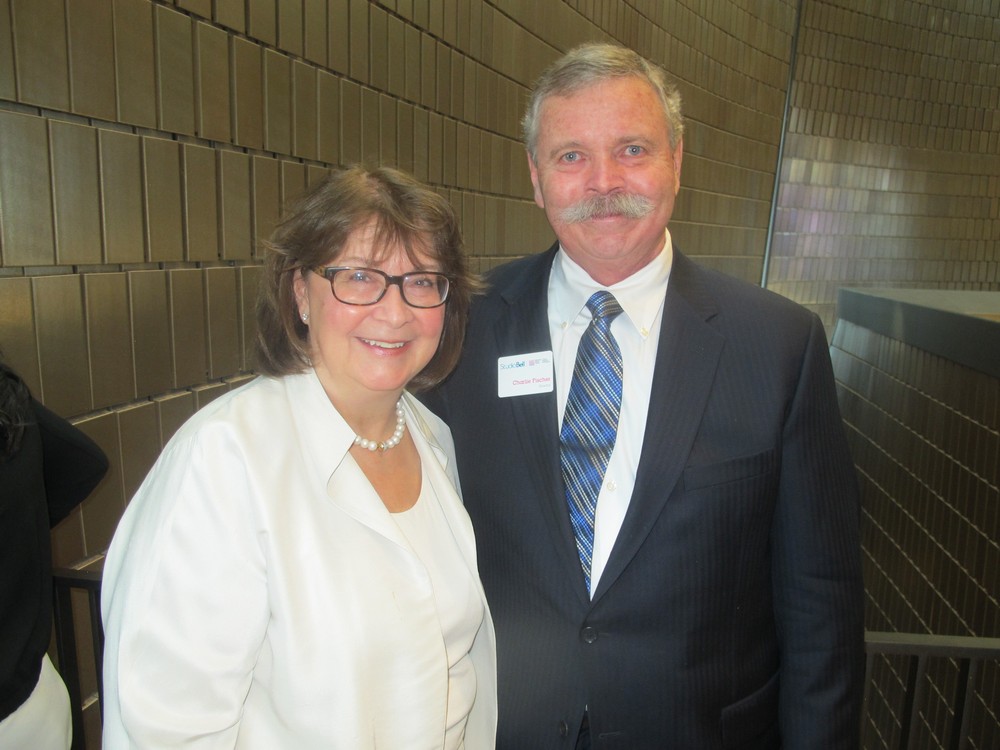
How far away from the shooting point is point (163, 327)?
7.61 ft

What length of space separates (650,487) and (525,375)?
347 millimetres

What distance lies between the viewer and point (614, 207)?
166 cm

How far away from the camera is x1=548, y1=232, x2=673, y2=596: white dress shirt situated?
5.14 ft

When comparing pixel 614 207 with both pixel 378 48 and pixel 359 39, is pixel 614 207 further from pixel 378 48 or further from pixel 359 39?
pixel 378 48

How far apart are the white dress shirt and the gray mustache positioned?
0.13m

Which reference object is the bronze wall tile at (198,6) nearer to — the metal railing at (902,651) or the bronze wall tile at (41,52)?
the bronze wall tile at (41,52)

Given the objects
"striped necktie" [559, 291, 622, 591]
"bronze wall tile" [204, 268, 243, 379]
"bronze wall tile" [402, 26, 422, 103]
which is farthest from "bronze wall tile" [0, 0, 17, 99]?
"bronze wall tile" [402, 26, 422, 103]

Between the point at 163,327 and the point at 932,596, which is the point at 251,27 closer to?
the point at 163,327

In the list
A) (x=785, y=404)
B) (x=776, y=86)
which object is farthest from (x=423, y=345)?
(x=776, y=86)

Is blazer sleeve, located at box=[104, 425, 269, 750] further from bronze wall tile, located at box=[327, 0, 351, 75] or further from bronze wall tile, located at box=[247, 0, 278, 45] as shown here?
bronze wall tile, located at box=[327, 0, 351, 75]

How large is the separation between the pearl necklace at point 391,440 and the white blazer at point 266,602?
0.13m

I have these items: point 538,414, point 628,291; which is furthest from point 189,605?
point 628,291

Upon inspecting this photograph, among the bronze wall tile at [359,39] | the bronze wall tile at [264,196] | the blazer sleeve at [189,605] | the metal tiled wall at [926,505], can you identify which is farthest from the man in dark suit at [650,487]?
the metal tiled wall at [926,505]

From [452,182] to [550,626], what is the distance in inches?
120
